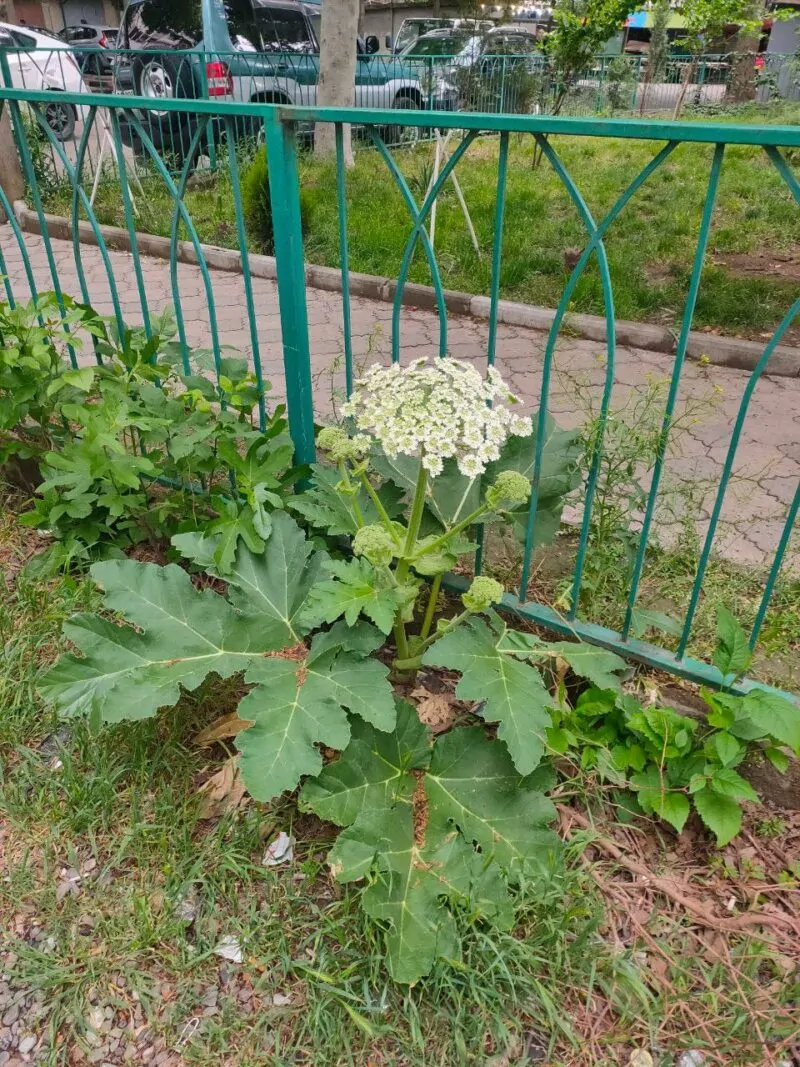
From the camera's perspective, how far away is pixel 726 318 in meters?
5.34

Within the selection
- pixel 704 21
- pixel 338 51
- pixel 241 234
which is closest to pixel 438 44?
pixel 704 21

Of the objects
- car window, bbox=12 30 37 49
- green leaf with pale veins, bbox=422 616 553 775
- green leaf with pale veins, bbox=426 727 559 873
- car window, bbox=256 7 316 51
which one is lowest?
green leaf with pale veins, bbox=426 727 559 873

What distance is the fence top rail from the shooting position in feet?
5.23

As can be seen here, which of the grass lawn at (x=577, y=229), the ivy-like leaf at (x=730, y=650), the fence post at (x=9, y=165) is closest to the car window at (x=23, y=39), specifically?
the fence post at (x=9, y=165)

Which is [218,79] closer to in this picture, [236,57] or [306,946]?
[236,57]

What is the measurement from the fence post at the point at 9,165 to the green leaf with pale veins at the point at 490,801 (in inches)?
284

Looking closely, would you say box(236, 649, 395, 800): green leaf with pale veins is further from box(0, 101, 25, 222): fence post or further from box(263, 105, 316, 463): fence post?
box(0, 101, 25, 222): fence post

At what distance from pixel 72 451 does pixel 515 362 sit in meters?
3.09

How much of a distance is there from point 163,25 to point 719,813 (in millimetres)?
12075

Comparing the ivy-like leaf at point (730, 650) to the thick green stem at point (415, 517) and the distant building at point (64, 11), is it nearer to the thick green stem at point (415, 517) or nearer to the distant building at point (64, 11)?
the thick green stem at point (415, 517)

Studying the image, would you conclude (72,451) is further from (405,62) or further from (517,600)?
(405,62)

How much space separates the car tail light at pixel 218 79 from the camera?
31.1 ft

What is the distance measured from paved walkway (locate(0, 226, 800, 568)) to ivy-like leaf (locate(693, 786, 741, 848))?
2.98 ft

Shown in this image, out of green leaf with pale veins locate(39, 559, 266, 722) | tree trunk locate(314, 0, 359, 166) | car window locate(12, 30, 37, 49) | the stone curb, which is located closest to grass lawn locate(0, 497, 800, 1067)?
green leaf with pale veins locate(39, 559, 266, 722)
